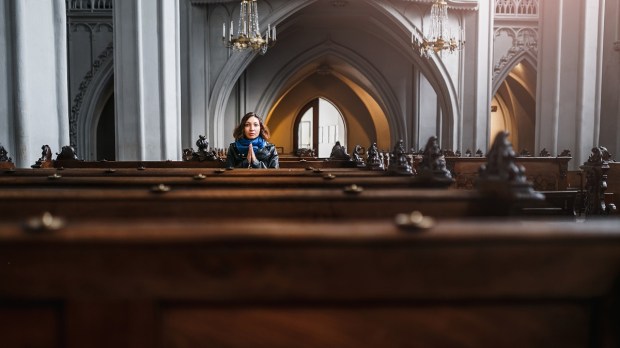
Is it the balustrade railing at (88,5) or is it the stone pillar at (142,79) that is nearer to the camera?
the stone pillar at (142,79)

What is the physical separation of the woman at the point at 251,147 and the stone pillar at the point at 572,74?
229 inches

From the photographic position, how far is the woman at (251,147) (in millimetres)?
5363

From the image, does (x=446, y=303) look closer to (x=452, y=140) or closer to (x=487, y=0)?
(x=452, y=140)

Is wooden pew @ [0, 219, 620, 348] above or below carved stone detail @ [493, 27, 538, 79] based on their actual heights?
below

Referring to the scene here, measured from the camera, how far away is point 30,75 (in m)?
5.56

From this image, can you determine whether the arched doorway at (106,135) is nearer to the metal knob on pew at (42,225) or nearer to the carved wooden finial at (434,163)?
the carved wooden finial at (434,163)

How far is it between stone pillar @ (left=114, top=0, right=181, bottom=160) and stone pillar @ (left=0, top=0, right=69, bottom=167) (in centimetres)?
153

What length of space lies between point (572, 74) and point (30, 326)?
9477 millimetres

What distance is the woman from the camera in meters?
5.36

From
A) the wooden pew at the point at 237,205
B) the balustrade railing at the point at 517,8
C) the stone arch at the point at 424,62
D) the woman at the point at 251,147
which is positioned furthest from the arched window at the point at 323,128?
the wooden pew at the point at 237,205

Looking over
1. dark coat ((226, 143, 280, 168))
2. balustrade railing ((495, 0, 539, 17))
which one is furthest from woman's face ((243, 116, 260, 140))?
balustrade railing ((495, 0, 539, 17))

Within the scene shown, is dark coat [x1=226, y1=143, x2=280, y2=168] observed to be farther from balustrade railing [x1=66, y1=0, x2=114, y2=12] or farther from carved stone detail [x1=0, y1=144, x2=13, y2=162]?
balustrade railing [x1=66, y1=0, x2=114, y2=12]

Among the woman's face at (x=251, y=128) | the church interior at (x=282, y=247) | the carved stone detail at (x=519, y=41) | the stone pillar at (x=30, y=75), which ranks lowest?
the church interior at (x=282, y=247)

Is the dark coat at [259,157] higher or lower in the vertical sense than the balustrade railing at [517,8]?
lower
